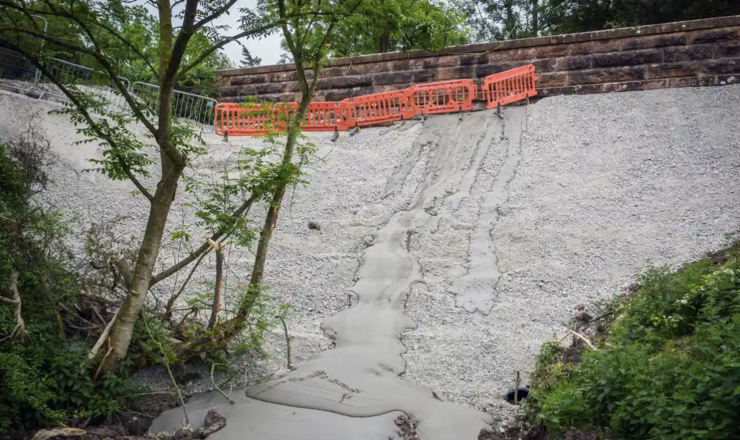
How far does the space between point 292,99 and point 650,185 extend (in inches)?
371

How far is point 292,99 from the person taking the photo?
52.5 feet

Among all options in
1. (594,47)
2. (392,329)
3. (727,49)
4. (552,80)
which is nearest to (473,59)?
(552,80)

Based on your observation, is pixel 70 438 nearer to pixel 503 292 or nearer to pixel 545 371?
pixel 545 371

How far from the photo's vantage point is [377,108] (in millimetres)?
14555

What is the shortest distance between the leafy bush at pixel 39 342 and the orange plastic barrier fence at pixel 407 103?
7.41 m

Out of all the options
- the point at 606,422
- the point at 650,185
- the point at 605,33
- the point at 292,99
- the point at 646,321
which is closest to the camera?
the point at 606,422

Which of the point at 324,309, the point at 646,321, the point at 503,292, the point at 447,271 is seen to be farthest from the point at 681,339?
the point at 324,309

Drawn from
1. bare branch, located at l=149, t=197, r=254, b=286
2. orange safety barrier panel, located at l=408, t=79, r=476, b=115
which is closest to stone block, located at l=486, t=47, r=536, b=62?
orange safety barrier panel, located at l=408, t=79, r=476, b=115

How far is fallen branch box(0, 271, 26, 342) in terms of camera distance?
536cm

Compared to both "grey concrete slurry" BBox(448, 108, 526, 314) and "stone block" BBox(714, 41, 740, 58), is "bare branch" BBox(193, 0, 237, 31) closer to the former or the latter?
"grey concrete slurry" BBox(448, 108, 526, 314)

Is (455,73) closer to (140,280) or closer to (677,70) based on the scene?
(677,70)

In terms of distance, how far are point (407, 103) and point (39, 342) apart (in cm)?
1003

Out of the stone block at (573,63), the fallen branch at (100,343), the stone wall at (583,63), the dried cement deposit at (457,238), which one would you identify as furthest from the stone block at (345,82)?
the fallen branch at (100,343)

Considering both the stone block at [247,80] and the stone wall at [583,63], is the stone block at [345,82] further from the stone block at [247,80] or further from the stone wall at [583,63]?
the stone block at [247,80]
